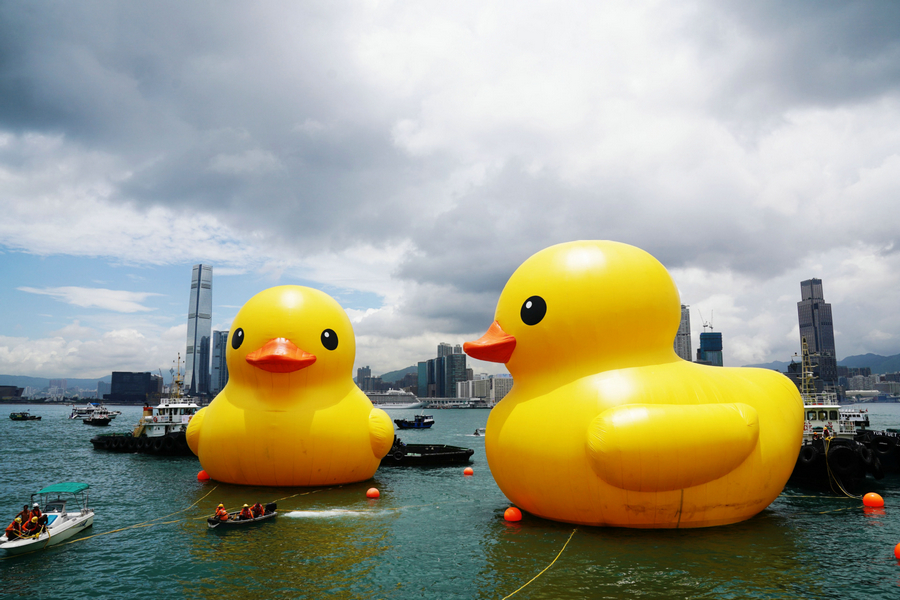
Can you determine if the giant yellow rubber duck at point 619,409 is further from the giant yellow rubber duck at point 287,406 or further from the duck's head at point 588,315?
the giant yellow rubber duck at point 287,406

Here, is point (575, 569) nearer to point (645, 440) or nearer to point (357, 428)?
point (645, 440)

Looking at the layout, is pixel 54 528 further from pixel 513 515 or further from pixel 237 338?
pixel 513 515

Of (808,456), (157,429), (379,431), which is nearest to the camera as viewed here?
(379,431)

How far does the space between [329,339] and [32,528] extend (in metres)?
8.99

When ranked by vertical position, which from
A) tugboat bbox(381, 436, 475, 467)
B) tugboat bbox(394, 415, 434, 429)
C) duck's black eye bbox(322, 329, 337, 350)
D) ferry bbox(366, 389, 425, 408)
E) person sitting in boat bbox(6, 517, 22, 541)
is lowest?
ferry bbox(366, 389, 425, 408)

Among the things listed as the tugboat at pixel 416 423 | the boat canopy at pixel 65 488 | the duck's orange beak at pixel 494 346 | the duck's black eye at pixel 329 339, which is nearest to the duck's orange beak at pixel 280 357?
the duck's black eye at pixel 329 339

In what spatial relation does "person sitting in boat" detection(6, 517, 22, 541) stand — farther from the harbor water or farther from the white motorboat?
the harbor water

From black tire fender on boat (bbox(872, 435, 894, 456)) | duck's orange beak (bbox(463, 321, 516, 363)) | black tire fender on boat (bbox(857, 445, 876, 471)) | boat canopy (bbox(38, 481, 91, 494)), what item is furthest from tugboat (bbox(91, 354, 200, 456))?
black tire fender on boat (bbox(872, 435, 894, 456))

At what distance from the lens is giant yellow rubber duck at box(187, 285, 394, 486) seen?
17.5 meters

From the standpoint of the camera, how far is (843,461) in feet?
66.4

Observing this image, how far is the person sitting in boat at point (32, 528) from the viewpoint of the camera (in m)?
12.3

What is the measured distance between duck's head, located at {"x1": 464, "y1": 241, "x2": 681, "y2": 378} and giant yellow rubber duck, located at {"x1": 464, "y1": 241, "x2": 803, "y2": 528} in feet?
0.09

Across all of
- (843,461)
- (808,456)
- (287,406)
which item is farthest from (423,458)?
(843,461)

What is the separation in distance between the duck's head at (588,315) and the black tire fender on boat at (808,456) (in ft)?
42.3
